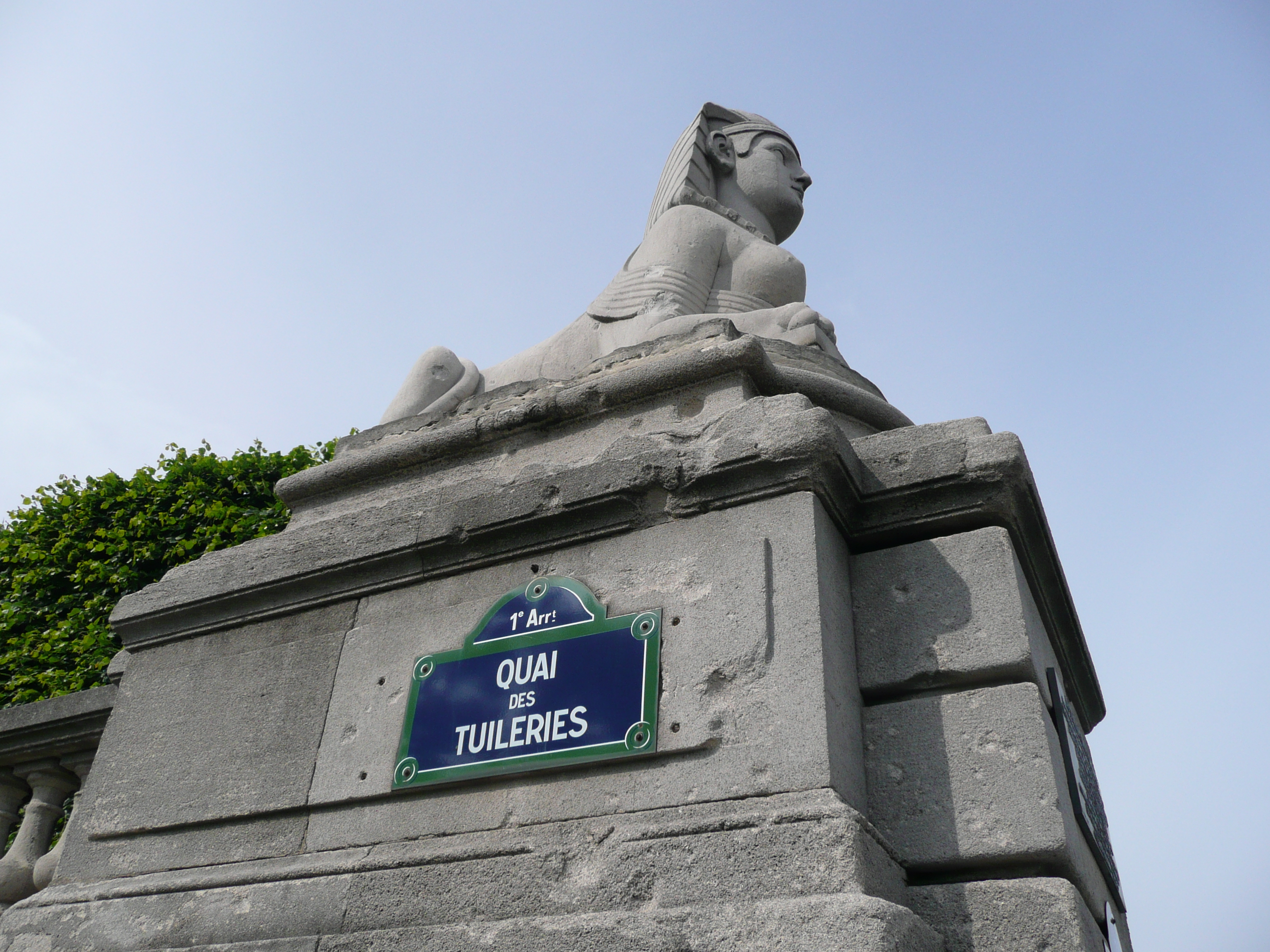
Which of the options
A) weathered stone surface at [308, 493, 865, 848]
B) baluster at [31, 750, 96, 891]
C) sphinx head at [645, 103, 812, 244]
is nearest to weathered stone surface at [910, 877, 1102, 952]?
weathered stone surface at [308, 493, 865, 848]

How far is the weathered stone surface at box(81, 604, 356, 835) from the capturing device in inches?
122

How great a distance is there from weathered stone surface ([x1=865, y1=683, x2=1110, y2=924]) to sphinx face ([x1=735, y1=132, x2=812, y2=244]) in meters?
4.15

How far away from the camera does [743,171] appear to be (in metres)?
6.23

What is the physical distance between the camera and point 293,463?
9.59 meters

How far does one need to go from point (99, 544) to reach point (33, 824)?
15.8ft

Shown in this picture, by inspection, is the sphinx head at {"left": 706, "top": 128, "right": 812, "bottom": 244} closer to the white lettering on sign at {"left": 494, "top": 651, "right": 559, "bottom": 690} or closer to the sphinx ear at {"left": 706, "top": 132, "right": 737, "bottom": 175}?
the sphinx ear at {"left": 706, "top": 132, "right": 737, "bottom": 175}

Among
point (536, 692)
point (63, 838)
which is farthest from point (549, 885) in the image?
point (63, 838)

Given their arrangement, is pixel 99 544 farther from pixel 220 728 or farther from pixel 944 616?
pixel 944 616

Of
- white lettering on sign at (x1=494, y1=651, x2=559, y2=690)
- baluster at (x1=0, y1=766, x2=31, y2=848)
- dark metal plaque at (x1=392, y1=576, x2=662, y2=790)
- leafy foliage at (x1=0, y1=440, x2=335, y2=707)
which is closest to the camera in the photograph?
dark metal plaque at (x1=392, y1=576, x2=662, y2=790)

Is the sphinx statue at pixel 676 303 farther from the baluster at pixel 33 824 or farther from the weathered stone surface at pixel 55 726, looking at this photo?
the baluster at pixel 33 824

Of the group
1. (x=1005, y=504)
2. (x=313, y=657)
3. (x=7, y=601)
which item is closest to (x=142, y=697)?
(x=313, y=657)

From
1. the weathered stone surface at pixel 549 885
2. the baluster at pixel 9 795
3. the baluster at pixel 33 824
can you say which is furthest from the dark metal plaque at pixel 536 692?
the baluster at pixel 9 795

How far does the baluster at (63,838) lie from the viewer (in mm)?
3615

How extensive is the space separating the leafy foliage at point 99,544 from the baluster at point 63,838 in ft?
11.0
